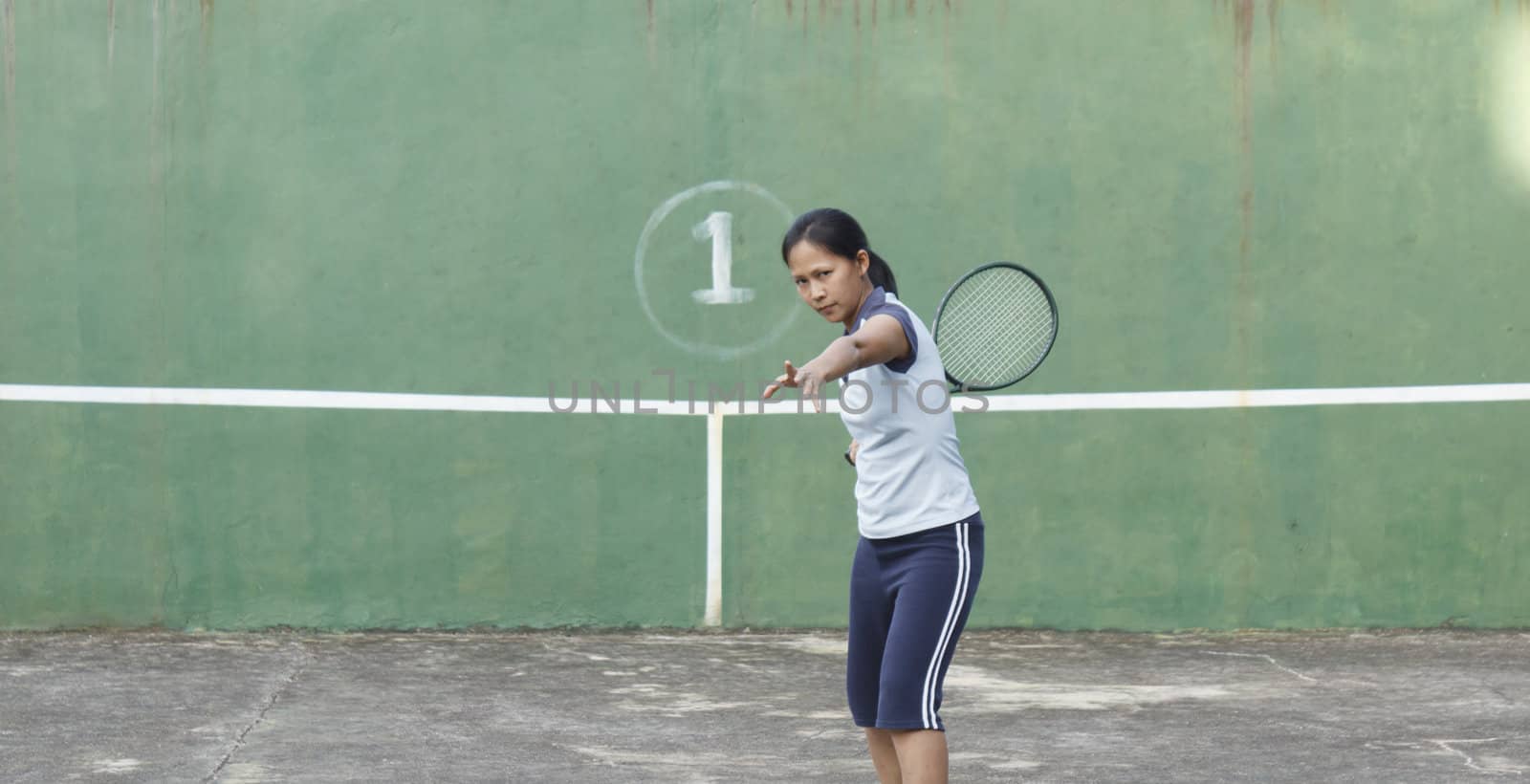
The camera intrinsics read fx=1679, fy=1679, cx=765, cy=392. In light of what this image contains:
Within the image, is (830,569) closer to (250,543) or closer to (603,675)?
(603,675)

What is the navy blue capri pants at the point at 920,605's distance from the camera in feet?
11.7

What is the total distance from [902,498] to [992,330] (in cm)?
147

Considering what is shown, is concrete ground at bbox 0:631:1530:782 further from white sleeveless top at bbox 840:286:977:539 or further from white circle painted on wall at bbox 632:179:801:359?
white sleeveless top at bbox 840:286:977:539

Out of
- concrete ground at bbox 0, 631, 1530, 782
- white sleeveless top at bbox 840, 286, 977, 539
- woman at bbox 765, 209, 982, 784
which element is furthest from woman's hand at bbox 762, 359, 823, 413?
concrete ground at bbox 0, 631, 1530, 782

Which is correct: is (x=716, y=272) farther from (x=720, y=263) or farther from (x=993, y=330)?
(x=993, y=330)

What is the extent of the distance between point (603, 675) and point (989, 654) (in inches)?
60.8

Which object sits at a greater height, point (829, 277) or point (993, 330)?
point (829, 277)

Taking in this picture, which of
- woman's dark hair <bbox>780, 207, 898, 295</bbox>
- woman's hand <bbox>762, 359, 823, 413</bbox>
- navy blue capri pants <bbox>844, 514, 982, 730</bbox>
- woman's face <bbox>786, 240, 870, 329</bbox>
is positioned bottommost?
navy blue capri pants <bbox>844, 514, 982, 730</bbox>

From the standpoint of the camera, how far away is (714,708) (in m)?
5.66

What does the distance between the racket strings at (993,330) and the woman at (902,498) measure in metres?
1.07

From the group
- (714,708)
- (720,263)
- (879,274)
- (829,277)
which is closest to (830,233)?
(829,277)

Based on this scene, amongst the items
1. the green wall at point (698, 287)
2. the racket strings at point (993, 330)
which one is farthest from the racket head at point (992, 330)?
the green wall at point (698, 287)

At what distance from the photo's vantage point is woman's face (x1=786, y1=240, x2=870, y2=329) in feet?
12.0

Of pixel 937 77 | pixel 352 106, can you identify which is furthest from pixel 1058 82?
pixel 352 106
